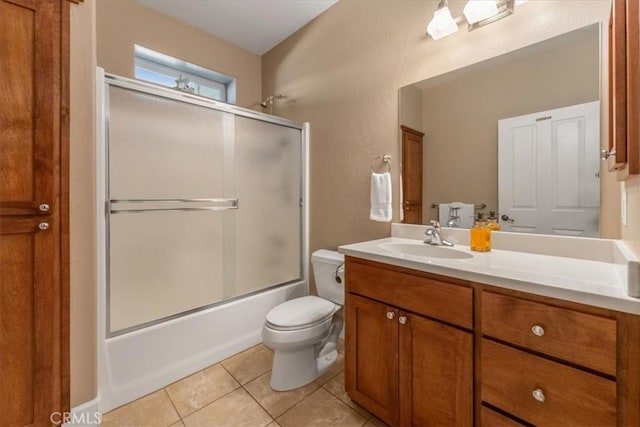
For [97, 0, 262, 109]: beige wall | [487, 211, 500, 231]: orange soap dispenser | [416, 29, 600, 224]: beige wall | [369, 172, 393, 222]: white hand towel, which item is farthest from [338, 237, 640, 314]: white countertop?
[97, 0, 262, 109]: beige wall

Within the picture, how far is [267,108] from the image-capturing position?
108 inches

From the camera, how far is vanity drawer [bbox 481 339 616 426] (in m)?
0.71

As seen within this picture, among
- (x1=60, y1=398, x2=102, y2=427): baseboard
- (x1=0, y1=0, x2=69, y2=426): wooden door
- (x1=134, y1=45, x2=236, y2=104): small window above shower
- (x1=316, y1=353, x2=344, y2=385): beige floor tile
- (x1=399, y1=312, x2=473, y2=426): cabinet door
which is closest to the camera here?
(x1=399, y1=312, x2=473, y2=426): cabinet door

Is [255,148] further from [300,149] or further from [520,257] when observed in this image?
[520,257]

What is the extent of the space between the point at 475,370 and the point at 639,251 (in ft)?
1.91

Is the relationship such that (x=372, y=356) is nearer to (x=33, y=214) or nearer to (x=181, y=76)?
(x=33, y=214)

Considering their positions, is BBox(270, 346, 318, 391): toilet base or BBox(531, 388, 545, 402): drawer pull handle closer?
BBox(531, 388, 545, 402): drawer pull handle

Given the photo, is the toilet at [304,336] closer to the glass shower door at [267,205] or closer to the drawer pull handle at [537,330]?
the glass shower door at [267,205]

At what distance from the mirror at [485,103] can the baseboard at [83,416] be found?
1957mm

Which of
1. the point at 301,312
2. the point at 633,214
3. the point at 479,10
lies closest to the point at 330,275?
the point at 301,312

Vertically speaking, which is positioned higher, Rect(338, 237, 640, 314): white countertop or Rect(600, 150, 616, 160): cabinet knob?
Rect(600, 150, 616, 160): cabinet knob

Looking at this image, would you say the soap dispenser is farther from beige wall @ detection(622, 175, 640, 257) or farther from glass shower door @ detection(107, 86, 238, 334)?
glass shower door @ detection(107, 86, 238, 334)

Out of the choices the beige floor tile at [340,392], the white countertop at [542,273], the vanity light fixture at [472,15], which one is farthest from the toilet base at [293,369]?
the vanity light fixture at [472,15]

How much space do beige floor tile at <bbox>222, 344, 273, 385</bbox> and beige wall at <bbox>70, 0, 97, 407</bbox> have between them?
0.70 metres
